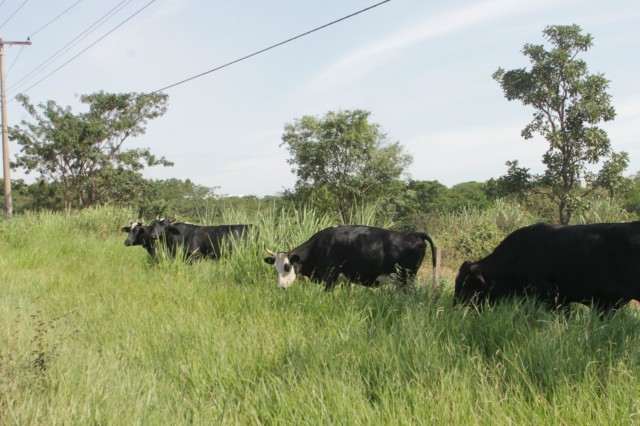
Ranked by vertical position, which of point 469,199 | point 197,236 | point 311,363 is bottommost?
point 311,363

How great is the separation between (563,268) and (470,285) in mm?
990

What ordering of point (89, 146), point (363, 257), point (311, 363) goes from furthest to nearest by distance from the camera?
1. point (89, 146)
2. point (363, 257)
3. point (311, 363)

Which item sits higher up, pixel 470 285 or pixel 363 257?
pixel 363 257

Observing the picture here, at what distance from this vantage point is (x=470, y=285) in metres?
5.41

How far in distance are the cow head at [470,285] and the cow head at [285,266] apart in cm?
213

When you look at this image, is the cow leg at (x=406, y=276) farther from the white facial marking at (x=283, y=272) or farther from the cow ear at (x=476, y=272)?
the white facial marking at (x=283, y=272)

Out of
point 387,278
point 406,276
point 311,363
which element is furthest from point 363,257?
point 311,363

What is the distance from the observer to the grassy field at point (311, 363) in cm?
259

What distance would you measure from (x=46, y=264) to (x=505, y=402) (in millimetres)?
8788

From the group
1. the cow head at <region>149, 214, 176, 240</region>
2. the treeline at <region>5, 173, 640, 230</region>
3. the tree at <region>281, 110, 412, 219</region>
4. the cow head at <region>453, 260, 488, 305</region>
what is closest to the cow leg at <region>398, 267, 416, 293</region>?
the cow head at <region>453, 260, 488, 305</region>

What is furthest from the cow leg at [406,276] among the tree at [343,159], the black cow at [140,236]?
the tree at [343,159]

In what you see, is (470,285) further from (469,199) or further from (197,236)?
(469,199)

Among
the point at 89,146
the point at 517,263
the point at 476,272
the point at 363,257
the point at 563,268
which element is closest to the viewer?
the point at 563,268

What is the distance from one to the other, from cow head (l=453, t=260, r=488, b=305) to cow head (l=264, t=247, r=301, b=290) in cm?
213
